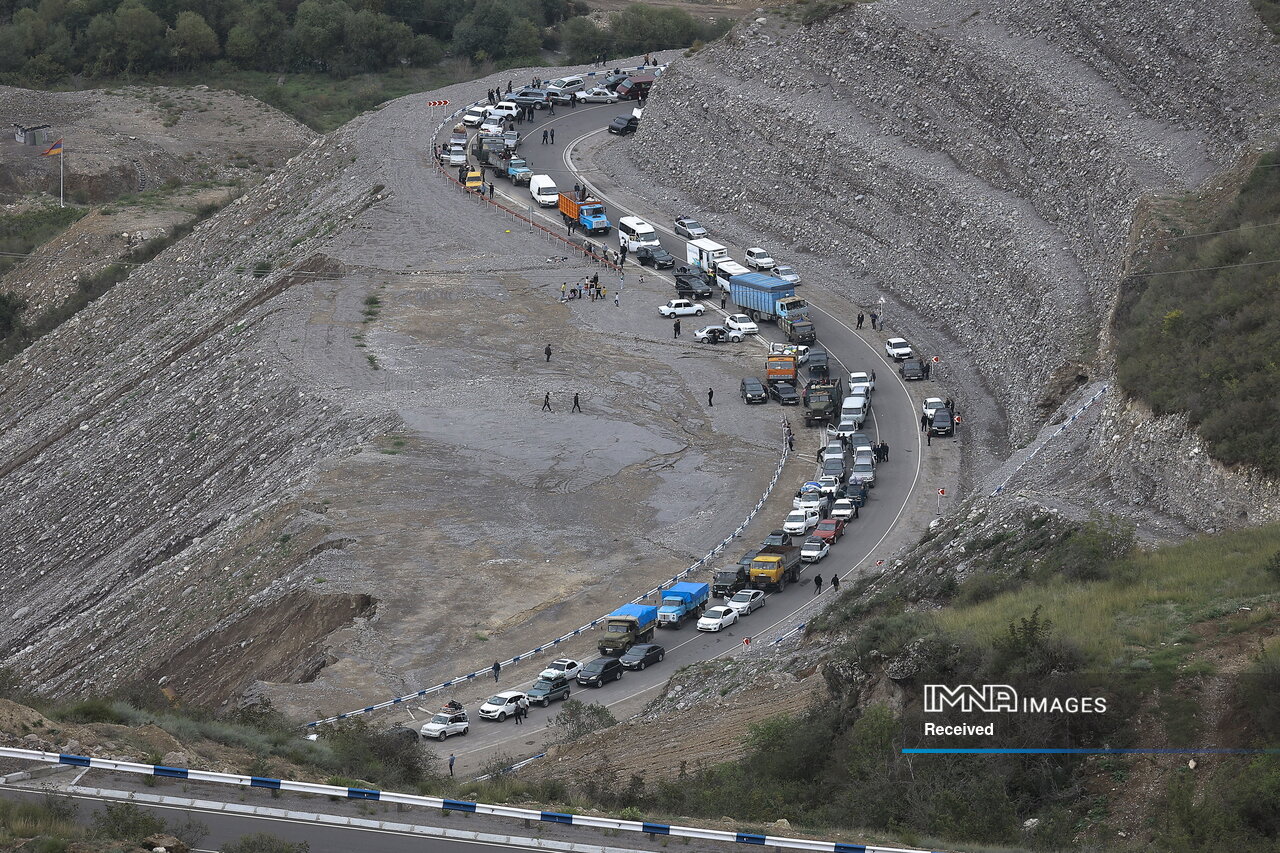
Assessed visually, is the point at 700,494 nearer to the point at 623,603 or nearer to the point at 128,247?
the point at 623,603

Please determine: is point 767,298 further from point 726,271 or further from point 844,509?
point 844,509

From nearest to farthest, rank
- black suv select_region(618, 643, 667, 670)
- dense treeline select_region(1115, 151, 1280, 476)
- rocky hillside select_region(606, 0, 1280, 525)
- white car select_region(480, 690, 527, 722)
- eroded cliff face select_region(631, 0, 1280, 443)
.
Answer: dense treeline select_region(1115, 151, 1280, 476), white car select_region(480, 690, 527, 722), black suv select_region(618, 643, 667, 670), rocky hillside select_region(606, 0, 1280, 525), eroded cliff face select_region(631, 0, 1280, 443)

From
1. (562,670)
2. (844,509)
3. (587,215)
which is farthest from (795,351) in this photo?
(562,670)

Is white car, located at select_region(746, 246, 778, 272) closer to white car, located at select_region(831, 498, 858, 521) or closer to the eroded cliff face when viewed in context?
the eroded cliff face

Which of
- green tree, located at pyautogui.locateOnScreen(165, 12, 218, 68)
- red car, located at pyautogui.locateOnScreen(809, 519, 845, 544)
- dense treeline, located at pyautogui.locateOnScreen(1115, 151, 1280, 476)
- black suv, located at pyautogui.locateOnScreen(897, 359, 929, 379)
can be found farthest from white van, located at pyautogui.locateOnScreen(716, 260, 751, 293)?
green tree, located at pyautogui.locateOnScreen(165, 12, 218, 68)

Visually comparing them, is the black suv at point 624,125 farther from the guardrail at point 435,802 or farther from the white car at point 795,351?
the guardrail at point 435,802

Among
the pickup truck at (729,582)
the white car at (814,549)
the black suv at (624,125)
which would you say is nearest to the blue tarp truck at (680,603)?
the pickup truck at (729,582)
